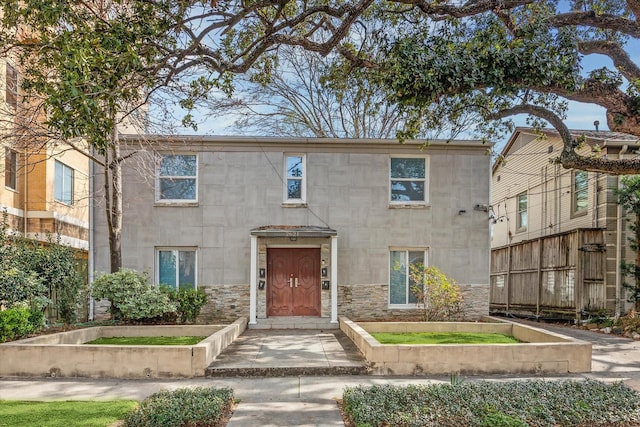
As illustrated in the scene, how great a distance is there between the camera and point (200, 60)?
865cm

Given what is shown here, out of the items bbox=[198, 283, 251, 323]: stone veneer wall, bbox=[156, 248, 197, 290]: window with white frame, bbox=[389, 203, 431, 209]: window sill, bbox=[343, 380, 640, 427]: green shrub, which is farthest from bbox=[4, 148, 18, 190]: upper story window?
bbox=[343, 380, 640, 427]: green shrub

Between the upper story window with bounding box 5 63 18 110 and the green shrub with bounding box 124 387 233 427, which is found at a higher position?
the upper story window with bounding box 5 63 18 110

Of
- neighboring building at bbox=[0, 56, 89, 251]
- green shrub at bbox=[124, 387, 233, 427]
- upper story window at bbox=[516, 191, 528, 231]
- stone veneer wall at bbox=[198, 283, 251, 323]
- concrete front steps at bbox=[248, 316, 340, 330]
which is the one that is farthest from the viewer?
upper story window at bbox=[516, 191, 528, 231]

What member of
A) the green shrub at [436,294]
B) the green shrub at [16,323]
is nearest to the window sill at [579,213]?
the green shrub at [436,294]

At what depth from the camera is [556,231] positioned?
1834 cm

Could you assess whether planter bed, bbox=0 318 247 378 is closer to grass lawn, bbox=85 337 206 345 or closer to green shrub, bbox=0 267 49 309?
green shrub, bbox=0 267 49 309

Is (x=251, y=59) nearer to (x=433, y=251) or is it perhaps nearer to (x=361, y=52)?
(x=361, y=52)

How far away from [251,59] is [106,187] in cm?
702

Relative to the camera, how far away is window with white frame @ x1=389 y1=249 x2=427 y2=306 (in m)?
14.7

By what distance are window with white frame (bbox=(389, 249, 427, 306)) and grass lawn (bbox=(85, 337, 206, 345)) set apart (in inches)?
246

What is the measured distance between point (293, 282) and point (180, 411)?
356 inches

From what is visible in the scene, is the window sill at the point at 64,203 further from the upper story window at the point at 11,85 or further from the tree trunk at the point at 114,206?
the tree trunk at the point at 114,206

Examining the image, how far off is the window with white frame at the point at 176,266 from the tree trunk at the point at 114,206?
1.27m

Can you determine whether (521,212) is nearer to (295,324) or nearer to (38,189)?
(295,324)
